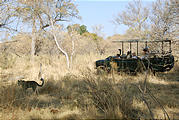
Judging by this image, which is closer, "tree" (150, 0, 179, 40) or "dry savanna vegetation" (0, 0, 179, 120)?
"dry savanna vegetation" (0, 0, 179, 120)

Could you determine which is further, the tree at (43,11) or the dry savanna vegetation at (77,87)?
the tree at (43,11)

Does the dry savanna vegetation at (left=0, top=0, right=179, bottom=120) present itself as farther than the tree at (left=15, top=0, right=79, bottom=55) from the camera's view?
No

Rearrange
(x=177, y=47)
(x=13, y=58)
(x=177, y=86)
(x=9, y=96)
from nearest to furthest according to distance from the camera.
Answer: (x=9, y=96), (x=177, y=86), (x=177, y=47), (x=13, y=58)

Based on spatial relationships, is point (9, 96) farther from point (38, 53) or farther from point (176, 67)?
point (38, 53)

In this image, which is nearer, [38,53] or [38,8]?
[38,8]

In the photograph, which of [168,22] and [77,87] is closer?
[77,87]

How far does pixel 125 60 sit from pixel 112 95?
5.53m

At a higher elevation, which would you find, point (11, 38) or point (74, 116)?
point (11, 38)

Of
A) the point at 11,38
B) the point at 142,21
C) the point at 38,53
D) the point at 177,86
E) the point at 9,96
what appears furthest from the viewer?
the point at 142,21

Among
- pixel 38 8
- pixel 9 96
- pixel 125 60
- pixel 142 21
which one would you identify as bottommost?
pixel 9 96

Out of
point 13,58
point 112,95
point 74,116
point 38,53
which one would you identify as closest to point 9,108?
point 74,116

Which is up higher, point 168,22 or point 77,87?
point 168,22

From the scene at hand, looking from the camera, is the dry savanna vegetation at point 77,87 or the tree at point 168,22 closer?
the dry savanna vegetation at point 77,87

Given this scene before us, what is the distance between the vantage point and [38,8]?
11367 mm
